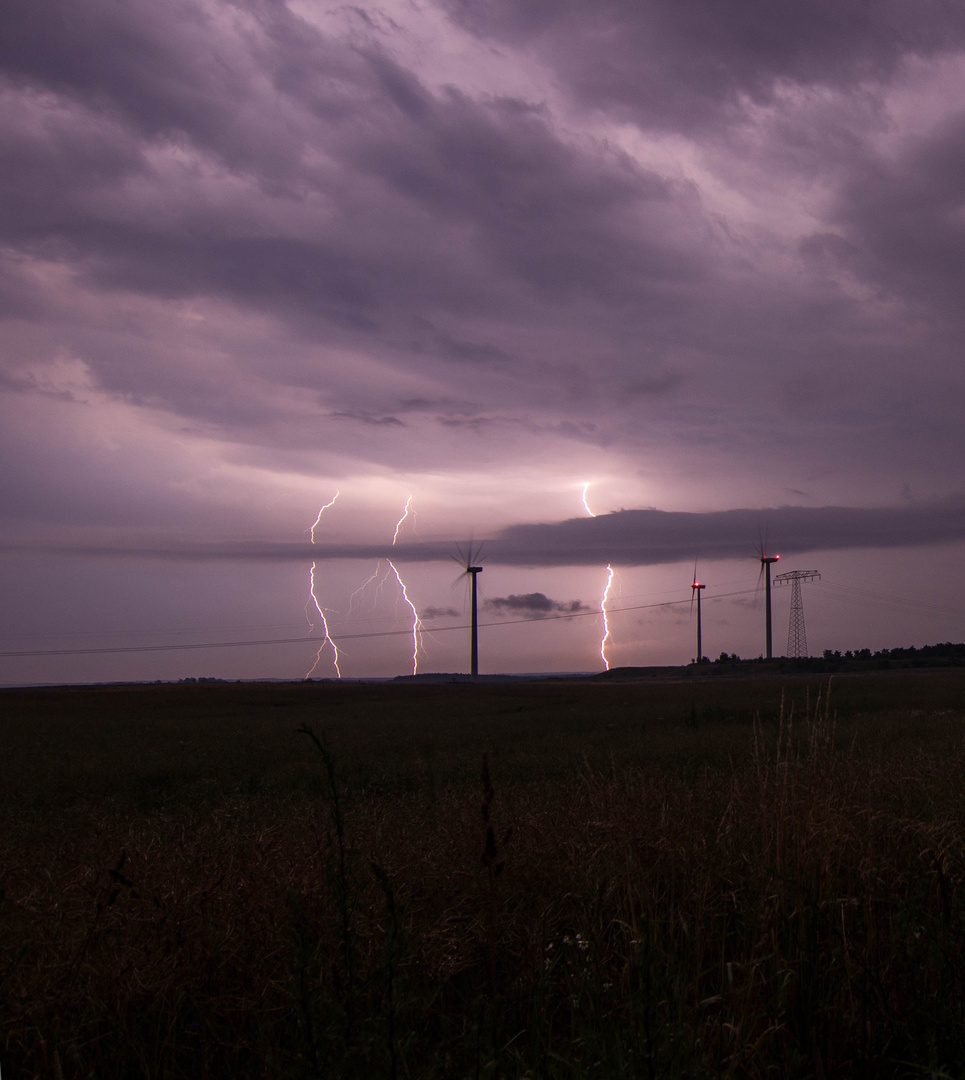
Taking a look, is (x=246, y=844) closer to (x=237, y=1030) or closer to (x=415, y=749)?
(x=237, y=1030)

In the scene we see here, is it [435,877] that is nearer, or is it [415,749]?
[435,877]

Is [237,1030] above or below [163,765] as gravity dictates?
above

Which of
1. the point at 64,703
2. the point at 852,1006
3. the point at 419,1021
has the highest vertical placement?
the point at 852,1006

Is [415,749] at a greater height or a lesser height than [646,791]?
lesser

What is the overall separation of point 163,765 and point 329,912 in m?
18.3

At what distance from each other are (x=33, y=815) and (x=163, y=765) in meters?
8.08

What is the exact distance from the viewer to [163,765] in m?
21.0

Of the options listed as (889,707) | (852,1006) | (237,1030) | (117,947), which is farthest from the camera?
(889,707)

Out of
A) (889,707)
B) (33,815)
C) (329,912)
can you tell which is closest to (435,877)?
(329,912)

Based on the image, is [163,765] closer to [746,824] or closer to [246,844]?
[246,844]

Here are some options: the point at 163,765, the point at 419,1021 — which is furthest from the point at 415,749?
the point at 419,1021

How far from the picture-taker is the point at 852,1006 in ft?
11.9

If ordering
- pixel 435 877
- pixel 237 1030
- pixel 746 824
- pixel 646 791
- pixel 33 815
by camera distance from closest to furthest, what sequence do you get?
1. pixel 237 1030
2. pixel 435 877
3. pixel 746 824
4. pixel 646 791
5. pixel 33 815

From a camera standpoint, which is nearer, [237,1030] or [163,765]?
[237,1030]
